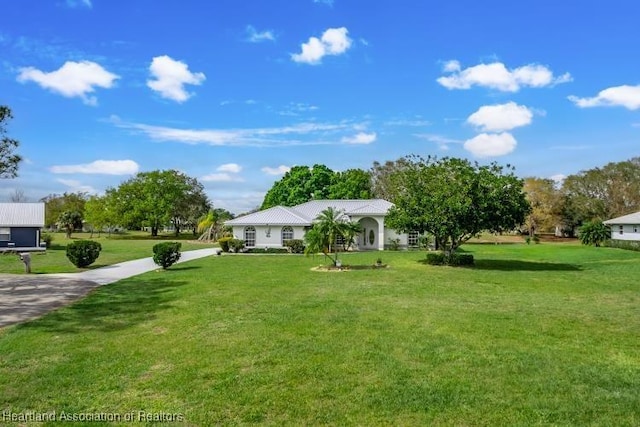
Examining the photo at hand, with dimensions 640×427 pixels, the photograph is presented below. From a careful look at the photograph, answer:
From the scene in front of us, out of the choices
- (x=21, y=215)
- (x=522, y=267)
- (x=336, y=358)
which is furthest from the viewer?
(x=21, y=215)

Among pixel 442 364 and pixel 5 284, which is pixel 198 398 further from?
pixel 5 284

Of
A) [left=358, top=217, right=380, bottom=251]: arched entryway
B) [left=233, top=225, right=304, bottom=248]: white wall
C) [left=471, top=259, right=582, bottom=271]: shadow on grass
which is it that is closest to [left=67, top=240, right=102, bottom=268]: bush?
[left=233, top=225, right=304, bottom=248]: white wall

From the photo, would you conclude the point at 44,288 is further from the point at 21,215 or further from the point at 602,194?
the point at 602,194

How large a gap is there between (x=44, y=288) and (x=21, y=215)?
29.1 metres

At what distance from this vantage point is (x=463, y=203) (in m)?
24.2

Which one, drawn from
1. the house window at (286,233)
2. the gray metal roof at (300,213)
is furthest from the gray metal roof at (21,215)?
the house window at (286,233)

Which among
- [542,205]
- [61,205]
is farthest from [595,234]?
[61,205]

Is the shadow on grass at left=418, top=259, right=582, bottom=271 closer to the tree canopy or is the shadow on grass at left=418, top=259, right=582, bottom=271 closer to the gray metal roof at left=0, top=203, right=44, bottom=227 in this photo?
the gray metal roof at left=0, top=203, right=44, bottom=227

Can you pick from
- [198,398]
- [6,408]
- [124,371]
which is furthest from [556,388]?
[6,408]

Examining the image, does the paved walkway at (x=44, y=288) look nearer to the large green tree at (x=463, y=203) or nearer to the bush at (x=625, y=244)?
the large green tree at (x=463, y=203)

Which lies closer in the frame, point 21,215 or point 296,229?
point 296,229

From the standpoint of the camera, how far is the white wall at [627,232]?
148ft

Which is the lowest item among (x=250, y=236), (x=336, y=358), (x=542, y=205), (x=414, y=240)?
(x=336, y=358)

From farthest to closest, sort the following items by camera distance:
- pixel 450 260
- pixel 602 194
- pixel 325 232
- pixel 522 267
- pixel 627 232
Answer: pixel 602 194 < pixel 627 232 < pixel 450 260 < pixel 522 267 < pixel 325 232
